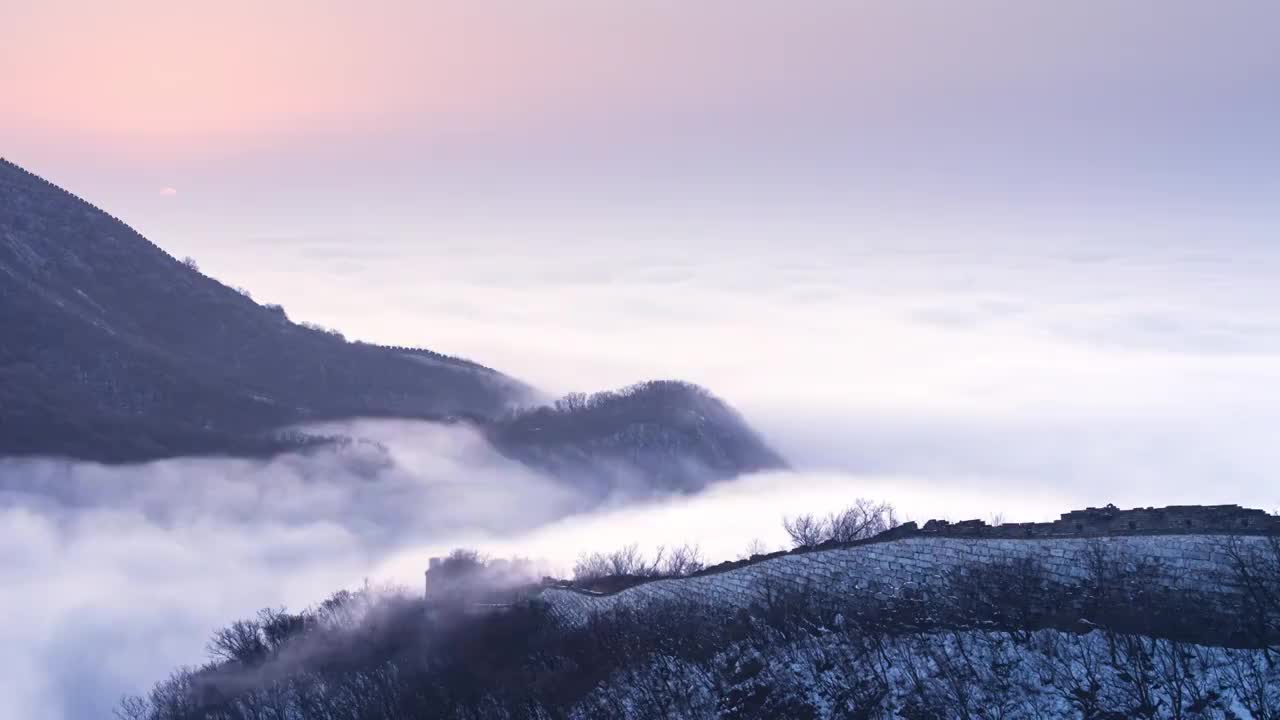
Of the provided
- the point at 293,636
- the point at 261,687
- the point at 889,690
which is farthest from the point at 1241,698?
the point at 293,636

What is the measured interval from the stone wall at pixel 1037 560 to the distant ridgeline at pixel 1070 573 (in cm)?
7

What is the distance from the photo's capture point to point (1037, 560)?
7488cm

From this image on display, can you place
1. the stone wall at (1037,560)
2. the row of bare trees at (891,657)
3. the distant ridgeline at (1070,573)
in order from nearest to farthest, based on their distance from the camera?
the row of bare trees at (891,657)
the distant ridgeline at (1070,573)
the stone wall at (1037,560)

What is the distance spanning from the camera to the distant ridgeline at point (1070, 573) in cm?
6612

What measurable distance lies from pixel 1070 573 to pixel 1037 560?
2.36 metres

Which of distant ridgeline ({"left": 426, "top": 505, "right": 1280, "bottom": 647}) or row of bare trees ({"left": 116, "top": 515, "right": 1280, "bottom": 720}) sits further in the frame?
distant ridgeline ({"left": 426, "top": 505, "right": 1280, "bottom": 647})

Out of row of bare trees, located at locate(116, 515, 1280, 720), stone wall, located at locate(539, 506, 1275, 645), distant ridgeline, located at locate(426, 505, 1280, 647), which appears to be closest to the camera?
row of bare trees, located at locate(116, 515, 1280, 720)

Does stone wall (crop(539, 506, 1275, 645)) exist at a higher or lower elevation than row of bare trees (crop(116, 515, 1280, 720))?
higher

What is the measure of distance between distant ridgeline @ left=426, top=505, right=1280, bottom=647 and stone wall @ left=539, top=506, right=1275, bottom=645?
7 cm

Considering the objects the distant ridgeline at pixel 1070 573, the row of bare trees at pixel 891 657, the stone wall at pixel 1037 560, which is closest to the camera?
the row of bare trees at pixel 891 657

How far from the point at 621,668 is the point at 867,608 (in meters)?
16.0

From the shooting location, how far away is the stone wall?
2704 inches

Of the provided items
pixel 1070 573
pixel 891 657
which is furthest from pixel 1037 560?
pixel 891 657

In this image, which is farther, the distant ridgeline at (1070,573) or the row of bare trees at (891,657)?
the distant ridgeline at (1070,573)
